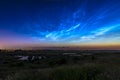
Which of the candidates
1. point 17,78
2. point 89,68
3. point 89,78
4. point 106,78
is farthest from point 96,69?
point 17,78

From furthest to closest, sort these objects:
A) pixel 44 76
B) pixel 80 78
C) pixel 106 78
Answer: pixel 44 76 < pixel 80 78 < pixel 106 78

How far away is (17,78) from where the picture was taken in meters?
8.78

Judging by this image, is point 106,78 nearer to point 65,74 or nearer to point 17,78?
point 65,74

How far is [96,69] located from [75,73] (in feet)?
5.31

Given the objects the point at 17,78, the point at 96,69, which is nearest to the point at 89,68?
the point at 96,69

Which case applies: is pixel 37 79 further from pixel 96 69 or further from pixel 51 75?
pixel 96 69

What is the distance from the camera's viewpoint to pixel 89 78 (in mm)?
8328

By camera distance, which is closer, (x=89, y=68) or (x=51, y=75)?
(x=51, y=75)

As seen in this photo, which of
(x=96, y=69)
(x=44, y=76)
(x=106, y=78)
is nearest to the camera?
(x=106, y=78)

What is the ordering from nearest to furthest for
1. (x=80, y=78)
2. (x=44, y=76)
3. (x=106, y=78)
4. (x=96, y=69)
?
(x=106, y=78)
(x=80, y=78)
(x=44, y=76)
(x=96, y=69)

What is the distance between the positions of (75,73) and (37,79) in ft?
5.33

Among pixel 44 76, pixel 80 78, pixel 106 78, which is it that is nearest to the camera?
pixel 106 78

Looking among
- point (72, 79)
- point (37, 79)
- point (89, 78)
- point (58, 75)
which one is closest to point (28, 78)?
point (37, 79)

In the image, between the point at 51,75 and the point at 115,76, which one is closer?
the point at 115,76
